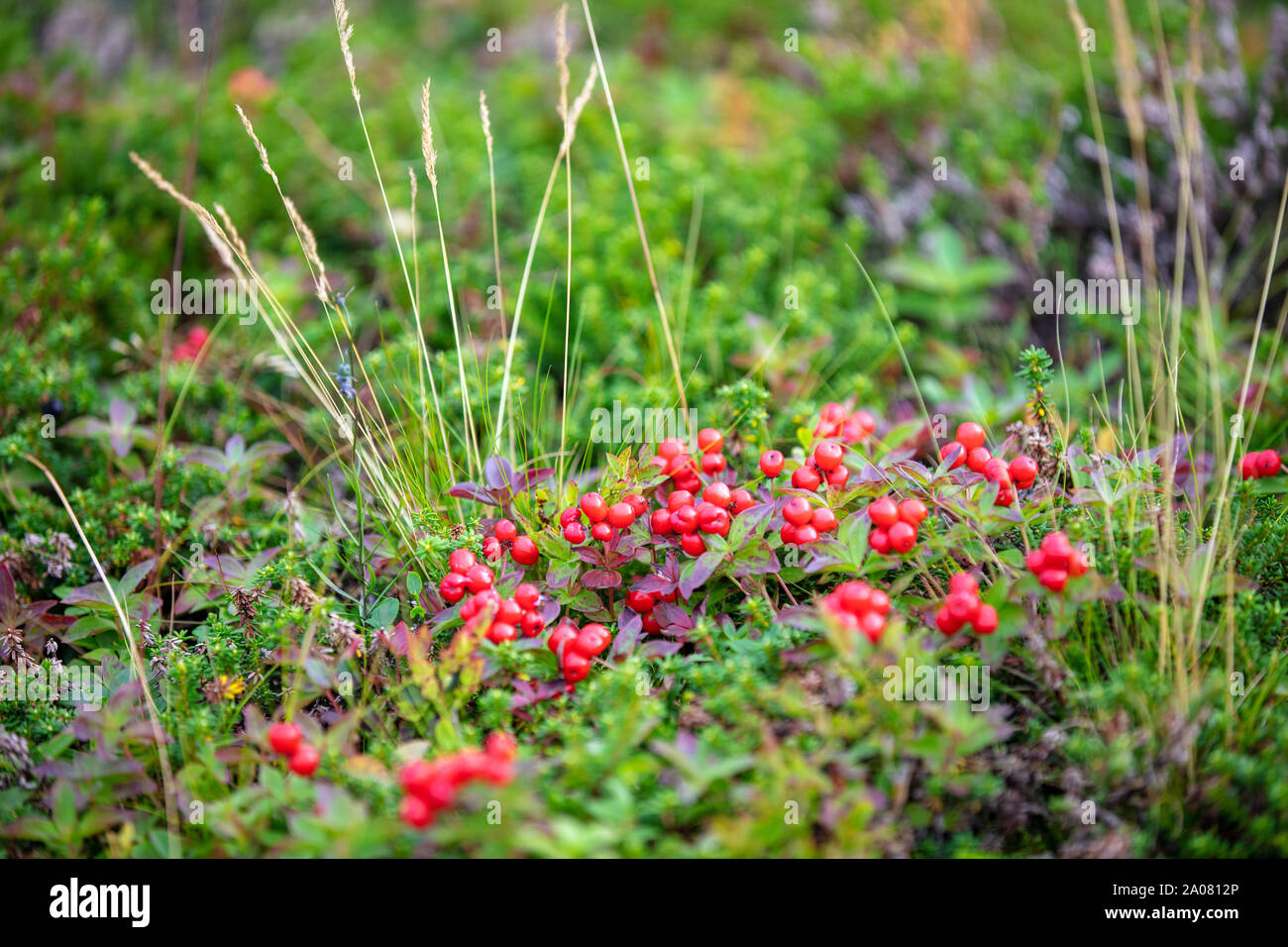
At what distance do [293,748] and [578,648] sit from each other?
57 centimetres

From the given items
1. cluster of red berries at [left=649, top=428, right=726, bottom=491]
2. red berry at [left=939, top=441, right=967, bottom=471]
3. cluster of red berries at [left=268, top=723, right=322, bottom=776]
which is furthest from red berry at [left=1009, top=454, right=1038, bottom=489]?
cluster of red berries at [left=268, top=723, right=322, bottom=776]

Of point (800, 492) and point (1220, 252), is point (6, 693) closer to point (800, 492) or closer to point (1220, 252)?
point (800, 492)

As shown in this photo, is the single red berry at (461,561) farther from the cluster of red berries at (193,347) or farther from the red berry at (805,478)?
the cluster of red berries at (193,347)

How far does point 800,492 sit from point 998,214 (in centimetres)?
250

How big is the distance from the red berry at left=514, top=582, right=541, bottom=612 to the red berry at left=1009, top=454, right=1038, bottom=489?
3.77 ft

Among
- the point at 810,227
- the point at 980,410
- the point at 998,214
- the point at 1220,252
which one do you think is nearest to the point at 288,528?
the point at 980,410

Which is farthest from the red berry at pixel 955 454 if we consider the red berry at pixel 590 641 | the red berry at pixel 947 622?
the red berry at pixel 590 641

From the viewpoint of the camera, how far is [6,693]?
208 cm

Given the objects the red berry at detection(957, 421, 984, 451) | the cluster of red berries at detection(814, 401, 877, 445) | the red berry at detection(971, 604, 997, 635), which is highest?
the cluster of red berries at detection(814, 401, 877, 445)

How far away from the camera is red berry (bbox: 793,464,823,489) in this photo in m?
2.11

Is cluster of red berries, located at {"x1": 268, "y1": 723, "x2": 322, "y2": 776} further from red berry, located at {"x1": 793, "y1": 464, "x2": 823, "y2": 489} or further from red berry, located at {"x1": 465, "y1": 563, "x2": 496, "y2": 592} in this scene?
red berry, located at {"x1": 793, "y1": 464, "x2": 823, "y2": 489}

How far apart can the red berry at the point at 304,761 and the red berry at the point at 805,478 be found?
1.18 meters

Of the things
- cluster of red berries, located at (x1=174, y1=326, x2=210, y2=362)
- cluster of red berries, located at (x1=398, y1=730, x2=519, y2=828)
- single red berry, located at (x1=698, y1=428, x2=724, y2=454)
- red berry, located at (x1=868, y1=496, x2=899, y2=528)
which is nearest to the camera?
cluster of red berries, located at (x1=398, y1=730, x2=519, y2=828)

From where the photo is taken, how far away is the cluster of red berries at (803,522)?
196 cm
